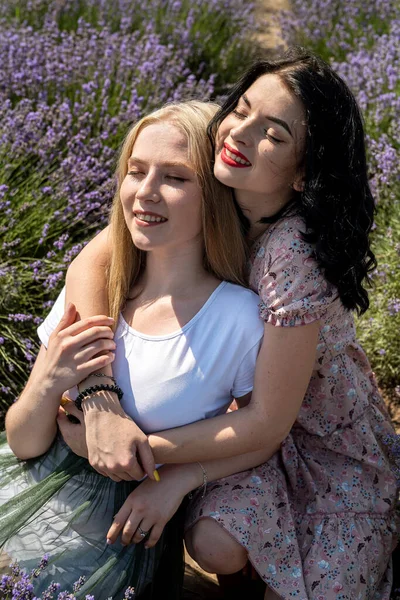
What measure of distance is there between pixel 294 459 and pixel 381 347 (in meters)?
1.15

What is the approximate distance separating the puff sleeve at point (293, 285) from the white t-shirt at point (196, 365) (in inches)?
3.0

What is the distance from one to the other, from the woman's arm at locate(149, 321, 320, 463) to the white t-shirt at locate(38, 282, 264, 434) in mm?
51

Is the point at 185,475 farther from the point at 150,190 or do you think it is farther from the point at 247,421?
the point at 150,190

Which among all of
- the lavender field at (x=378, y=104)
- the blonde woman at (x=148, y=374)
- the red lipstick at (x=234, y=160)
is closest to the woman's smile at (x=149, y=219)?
the blonde woman at (x=148, y=374)

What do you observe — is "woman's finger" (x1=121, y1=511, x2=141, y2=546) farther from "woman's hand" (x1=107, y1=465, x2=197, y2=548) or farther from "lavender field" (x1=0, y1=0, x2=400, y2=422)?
"lavender field" (x1=0, y1=0, x2=400, y2=422)

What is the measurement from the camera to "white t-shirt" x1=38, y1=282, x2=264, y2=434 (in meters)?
2.09

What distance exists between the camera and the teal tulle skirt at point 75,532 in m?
2.05


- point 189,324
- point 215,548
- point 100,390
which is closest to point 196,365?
point 189,324

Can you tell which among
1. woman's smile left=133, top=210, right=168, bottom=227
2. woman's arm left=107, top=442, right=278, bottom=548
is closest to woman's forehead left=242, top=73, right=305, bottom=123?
woman's smile left=133, top=210, right=168, bottom=227

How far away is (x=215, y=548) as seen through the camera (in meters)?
2.07

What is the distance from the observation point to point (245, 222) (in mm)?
2240

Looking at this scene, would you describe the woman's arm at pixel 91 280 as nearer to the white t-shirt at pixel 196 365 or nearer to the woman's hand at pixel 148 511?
the white t-shirt at pixel 196 365

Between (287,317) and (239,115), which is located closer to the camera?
(287,317)

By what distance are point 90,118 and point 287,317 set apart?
1976 millimetres
